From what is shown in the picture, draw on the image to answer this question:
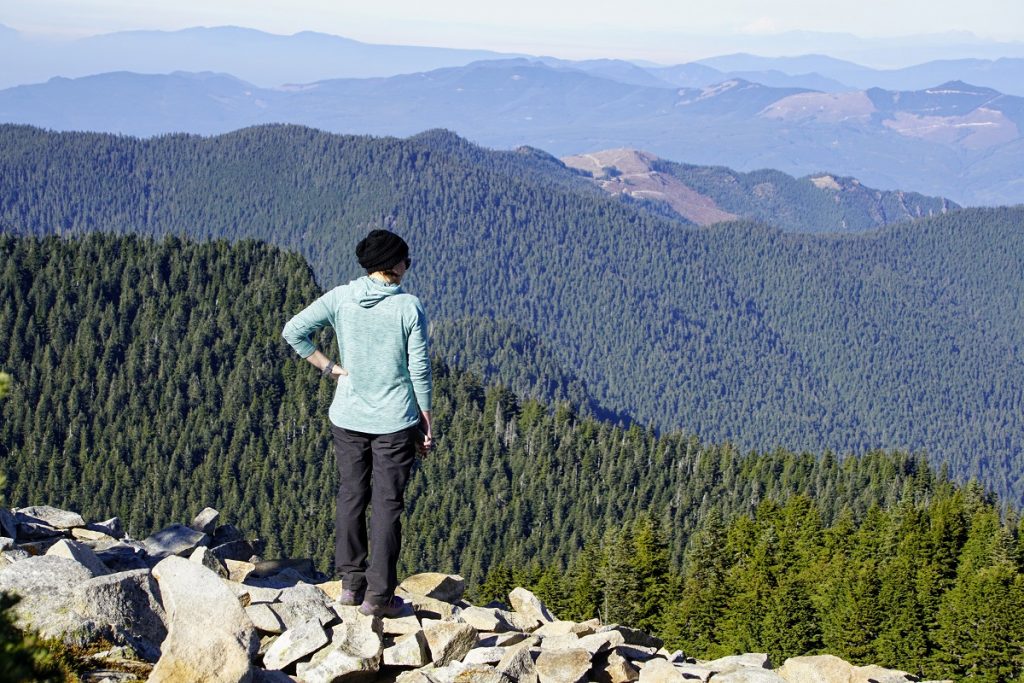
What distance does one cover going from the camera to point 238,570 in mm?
23219

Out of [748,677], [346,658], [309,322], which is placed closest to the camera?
[346,658]

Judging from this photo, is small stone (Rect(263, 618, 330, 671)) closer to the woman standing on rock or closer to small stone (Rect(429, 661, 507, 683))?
the woman standing on rock

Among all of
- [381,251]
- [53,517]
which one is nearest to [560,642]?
[381,251]

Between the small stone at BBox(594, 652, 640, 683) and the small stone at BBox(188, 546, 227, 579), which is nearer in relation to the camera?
the small stone at BBox(594, 652, 640, 683)

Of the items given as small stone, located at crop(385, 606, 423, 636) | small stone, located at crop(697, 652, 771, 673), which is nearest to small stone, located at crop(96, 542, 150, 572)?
small stone, located at crop(385, 606, 423, 636)

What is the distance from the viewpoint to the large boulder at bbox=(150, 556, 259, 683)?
501 inches

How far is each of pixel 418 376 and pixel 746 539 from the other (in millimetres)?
85631

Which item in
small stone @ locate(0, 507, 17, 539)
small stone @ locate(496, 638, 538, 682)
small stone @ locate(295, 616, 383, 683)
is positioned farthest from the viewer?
small stone @ locate(0, 507, 17, 539)

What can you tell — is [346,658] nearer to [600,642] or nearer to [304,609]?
[304,609]

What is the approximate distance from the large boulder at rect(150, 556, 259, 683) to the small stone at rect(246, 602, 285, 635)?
1825 mm

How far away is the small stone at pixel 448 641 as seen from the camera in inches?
615

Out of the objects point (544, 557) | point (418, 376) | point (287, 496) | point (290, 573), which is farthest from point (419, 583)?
point (287, 496)

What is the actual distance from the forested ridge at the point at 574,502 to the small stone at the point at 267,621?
58.4 m

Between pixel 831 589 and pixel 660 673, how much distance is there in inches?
2432
